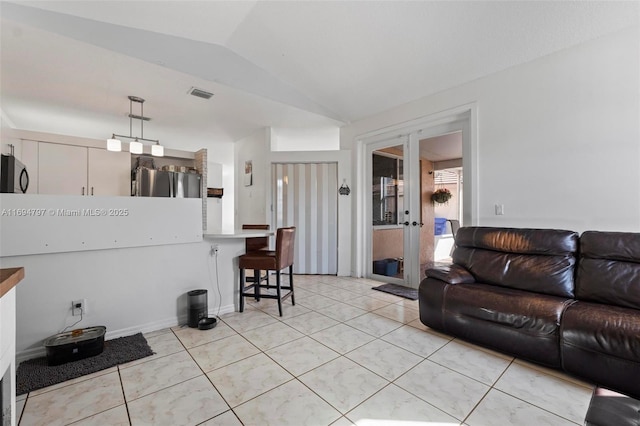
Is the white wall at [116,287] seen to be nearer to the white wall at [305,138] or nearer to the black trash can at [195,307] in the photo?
the black trash can at [195,307]

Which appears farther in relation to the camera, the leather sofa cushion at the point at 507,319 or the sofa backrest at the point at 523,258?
the sofa backrest at the point at 523,258

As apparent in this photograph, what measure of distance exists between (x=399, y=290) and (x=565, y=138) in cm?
265

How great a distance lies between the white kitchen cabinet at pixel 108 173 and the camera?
16.3 feet

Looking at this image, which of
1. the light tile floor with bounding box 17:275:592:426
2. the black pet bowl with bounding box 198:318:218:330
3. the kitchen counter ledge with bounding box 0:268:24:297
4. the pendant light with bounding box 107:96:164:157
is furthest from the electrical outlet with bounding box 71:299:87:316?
the pendant light with bounding box 107:96:164:157

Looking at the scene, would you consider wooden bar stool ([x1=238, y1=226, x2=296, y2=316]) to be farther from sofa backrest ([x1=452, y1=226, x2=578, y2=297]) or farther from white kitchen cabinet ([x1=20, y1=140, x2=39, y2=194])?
white kitchen cabinet ([x1=20, y1=140, x2=39, y2=194])

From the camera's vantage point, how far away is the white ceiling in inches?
98.6

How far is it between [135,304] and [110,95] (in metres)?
2.94

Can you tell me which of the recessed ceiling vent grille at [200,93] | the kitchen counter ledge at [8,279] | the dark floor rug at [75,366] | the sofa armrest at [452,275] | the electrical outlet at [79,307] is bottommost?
the dark floor rug at [75,366]

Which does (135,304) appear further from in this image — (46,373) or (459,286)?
(459,286)

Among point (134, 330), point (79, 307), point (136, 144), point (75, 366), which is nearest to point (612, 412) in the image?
point (75, 366)

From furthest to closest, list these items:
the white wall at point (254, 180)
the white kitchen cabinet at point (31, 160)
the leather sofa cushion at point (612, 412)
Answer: the white wall at point (254, 180) < the white kitchen cabinet at point (31, 160) < the leather sofa cushion at point (612, 412)

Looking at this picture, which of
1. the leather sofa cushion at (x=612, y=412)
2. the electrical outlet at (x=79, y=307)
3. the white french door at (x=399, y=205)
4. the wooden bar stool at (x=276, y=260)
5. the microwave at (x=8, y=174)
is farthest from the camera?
the white french door at (x=399, y=205)

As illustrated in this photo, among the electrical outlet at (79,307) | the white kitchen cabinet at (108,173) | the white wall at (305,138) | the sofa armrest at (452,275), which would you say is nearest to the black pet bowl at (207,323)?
the electrical outlet at (79,307)

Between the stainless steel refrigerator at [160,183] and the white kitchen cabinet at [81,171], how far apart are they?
1.06ft
